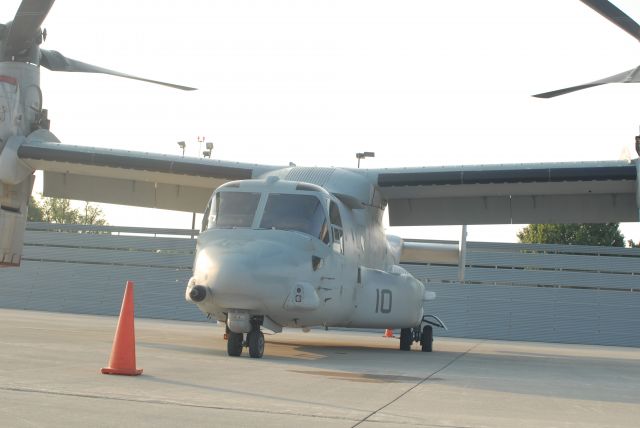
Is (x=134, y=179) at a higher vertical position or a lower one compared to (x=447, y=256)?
higher

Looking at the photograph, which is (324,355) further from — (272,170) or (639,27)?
(639,27)

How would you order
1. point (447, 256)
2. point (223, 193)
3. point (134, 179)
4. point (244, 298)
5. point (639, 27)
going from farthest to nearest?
point (447, 256) < point (134, 179) < point (639, 27) < point (223, 193) < point (244, 298)

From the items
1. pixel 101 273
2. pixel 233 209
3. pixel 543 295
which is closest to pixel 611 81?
pixel 233 209

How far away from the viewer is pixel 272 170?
56.0ft

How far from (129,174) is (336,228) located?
6686 mm

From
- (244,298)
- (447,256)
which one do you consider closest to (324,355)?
(244,298)

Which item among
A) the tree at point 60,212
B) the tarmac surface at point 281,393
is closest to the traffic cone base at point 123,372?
the tarmac surface at point 281,393

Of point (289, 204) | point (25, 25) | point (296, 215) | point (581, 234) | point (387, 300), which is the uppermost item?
point (25, 25)

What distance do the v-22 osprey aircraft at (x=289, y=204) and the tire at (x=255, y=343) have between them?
0.05ft

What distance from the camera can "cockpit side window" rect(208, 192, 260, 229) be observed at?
42.0 feet

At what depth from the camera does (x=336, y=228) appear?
1402cm

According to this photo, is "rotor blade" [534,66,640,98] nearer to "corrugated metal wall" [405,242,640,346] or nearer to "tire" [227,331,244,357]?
"tire" [227,331,244,357]

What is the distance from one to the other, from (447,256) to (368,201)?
5.23 m

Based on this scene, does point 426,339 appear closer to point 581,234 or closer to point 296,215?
point 296,215
